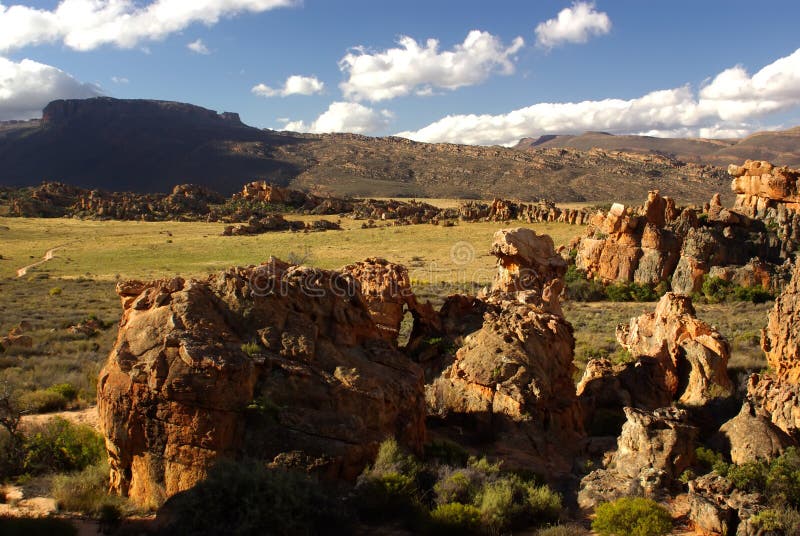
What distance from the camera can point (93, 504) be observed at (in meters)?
7.20

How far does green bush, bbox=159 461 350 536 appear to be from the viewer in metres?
5.96

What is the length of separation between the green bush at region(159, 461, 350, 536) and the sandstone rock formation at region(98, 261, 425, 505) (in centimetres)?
69

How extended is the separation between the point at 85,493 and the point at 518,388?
643cm

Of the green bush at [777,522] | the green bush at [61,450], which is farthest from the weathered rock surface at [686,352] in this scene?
the green bush at [61,450]

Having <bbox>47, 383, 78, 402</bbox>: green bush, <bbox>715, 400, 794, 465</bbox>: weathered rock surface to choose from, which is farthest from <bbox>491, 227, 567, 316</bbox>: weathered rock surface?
<bbox>47, 383, 78, 402</bbox>: green bush

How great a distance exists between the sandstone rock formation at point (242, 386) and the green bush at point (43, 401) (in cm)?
444

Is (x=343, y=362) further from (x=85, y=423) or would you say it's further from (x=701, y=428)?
(x=701, y=428)

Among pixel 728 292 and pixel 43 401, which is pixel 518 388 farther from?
pixel 728 292

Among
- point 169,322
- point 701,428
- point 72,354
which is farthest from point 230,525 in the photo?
point 72,354

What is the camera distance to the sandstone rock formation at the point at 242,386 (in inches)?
278

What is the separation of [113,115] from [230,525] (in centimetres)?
17828

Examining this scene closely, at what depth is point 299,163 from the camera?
12850 cm

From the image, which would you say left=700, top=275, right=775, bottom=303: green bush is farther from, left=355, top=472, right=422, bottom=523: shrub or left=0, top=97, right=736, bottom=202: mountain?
left=0, top=97, right=736, bottom=202: mountain

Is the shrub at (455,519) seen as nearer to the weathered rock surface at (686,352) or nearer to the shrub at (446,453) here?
the shrub at (446,453)
